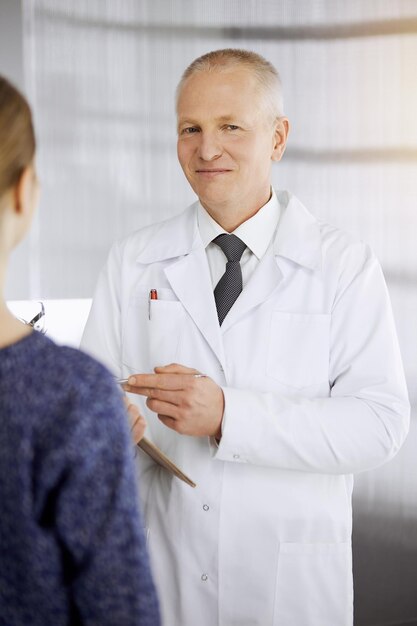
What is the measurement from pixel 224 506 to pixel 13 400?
0.89 m

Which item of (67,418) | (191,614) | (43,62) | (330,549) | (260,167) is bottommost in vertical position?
(191,614)

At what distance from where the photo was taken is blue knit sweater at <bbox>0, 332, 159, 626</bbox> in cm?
77

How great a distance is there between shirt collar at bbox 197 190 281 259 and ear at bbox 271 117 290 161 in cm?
9

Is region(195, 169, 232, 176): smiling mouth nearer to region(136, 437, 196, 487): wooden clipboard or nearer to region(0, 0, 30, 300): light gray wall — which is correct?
region(136, 437, 196, 487): wooden clipboard

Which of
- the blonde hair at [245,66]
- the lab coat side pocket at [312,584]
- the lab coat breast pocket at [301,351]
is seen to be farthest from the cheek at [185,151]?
the lab coat side pocket at [312,584]

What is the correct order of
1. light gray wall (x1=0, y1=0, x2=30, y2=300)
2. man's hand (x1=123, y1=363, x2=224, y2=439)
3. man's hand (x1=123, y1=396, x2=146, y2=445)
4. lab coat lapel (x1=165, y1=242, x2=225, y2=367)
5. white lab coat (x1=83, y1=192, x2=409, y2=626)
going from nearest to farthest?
man's hand (x1=123, y1=396, x2=146, y2=445) < man's hand (x1=123, y1=363, x2=224, y2=439) < white lab coat (x1=83, y1=192, x2=409, y2=626) < lab coat lapel (x1=165, y1=242, x2=225, y2=367) < light gray wall (x1=0, y1=0, x2=30, y2=300)

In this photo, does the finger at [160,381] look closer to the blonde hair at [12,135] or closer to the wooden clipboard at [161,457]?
the wooden clipboard at [161,457]

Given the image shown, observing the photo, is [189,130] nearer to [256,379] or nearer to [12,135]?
[256,379]

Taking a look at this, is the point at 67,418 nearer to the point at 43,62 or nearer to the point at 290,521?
the point at 290,521

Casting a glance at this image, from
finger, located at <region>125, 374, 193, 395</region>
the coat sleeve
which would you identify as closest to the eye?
the coat sleeve

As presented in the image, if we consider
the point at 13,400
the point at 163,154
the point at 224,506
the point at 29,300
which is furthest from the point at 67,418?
the point at 163,154

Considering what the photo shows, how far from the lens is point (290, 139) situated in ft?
10.1

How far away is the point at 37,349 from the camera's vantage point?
2.61 ft

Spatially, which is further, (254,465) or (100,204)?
(100,204)
